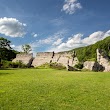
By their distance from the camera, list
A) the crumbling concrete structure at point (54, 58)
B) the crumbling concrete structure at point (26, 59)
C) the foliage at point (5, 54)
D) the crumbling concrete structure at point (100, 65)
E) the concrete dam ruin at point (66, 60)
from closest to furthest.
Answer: the crumbling concrete structure at point (100, 65) < the concrete dam ruin at point (66, 60) < the crumbling concrete structure at point (54, 58) < the crumbling concrete structure at point (26, 59) < the foliage at point (5, 54)

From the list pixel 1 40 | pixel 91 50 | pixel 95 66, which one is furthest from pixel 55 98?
pixel 91 50

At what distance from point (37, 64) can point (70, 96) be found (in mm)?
32883

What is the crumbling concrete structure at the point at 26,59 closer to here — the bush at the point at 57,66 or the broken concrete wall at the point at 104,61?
the bush at the point at 57,66

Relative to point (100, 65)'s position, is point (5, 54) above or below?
above

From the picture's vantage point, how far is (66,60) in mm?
38938

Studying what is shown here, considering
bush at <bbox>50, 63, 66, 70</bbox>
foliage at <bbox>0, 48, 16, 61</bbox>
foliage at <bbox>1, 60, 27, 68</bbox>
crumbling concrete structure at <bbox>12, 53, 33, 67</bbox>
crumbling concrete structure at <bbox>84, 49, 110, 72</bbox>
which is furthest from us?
foliage at <bbox>0, 48, 16, 61</bbox>

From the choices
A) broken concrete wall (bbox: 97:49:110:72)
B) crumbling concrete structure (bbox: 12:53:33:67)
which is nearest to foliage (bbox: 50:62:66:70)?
crumbling concrete structure (bbox: 12:53:33:67)

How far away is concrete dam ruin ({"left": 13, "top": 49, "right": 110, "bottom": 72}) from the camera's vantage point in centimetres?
3447

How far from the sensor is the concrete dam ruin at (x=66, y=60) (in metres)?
34.5

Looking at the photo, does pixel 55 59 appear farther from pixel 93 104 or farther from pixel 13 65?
pixel 93 104

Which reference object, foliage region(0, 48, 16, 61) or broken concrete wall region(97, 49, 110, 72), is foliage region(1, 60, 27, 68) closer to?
foliage region(0, 48, 16, 61)

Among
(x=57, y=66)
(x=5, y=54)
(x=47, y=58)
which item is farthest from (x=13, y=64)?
(x=5, y=54)

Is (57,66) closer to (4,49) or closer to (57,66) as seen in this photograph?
(57,66)

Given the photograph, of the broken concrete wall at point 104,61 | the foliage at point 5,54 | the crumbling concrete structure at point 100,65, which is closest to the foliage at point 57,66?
the crumbling concrete structure at point 100,65
